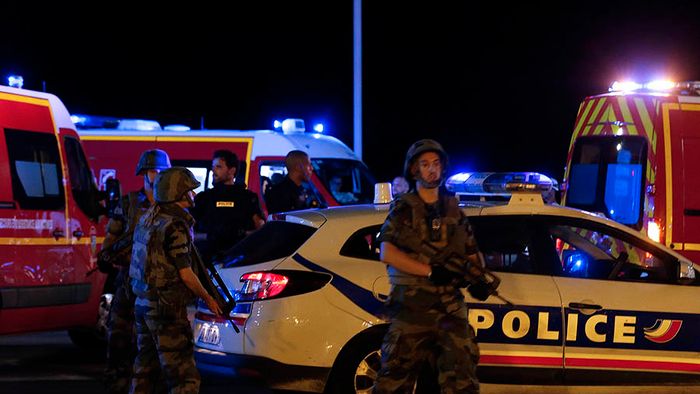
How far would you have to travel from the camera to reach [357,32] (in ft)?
58.7

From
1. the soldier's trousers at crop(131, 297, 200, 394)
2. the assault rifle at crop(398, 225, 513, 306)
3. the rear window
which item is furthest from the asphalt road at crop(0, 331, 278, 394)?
the assault rifle at crop(398, 225, 513, 306)

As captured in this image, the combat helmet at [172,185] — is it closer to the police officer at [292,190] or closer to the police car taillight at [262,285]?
the police car taillight at [262,285]

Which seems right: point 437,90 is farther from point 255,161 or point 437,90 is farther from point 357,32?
point 255,161

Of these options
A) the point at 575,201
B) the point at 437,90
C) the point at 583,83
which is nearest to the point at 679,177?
the point at 575,201

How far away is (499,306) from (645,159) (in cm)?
456

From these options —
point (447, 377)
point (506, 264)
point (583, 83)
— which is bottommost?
point (447, 377)

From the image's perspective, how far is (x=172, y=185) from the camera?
5996 mm

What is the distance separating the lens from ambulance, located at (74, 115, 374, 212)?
47.9ft

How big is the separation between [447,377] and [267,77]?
26.9 meters

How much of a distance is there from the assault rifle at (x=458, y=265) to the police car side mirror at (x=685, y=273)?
1.74 m

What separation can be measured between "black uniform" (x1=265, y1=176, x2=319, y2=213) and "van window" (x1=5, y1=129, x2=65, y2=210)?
1.72 metres

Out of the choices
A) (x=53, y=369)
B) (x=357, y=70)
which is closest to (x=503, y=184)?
(x=53, y=369)

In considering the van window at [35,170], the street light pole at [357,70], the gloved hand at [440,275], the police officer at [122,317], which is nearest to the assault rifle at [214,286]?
the police officer at [122,317]

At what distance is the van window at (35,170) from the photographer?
8328 mm
